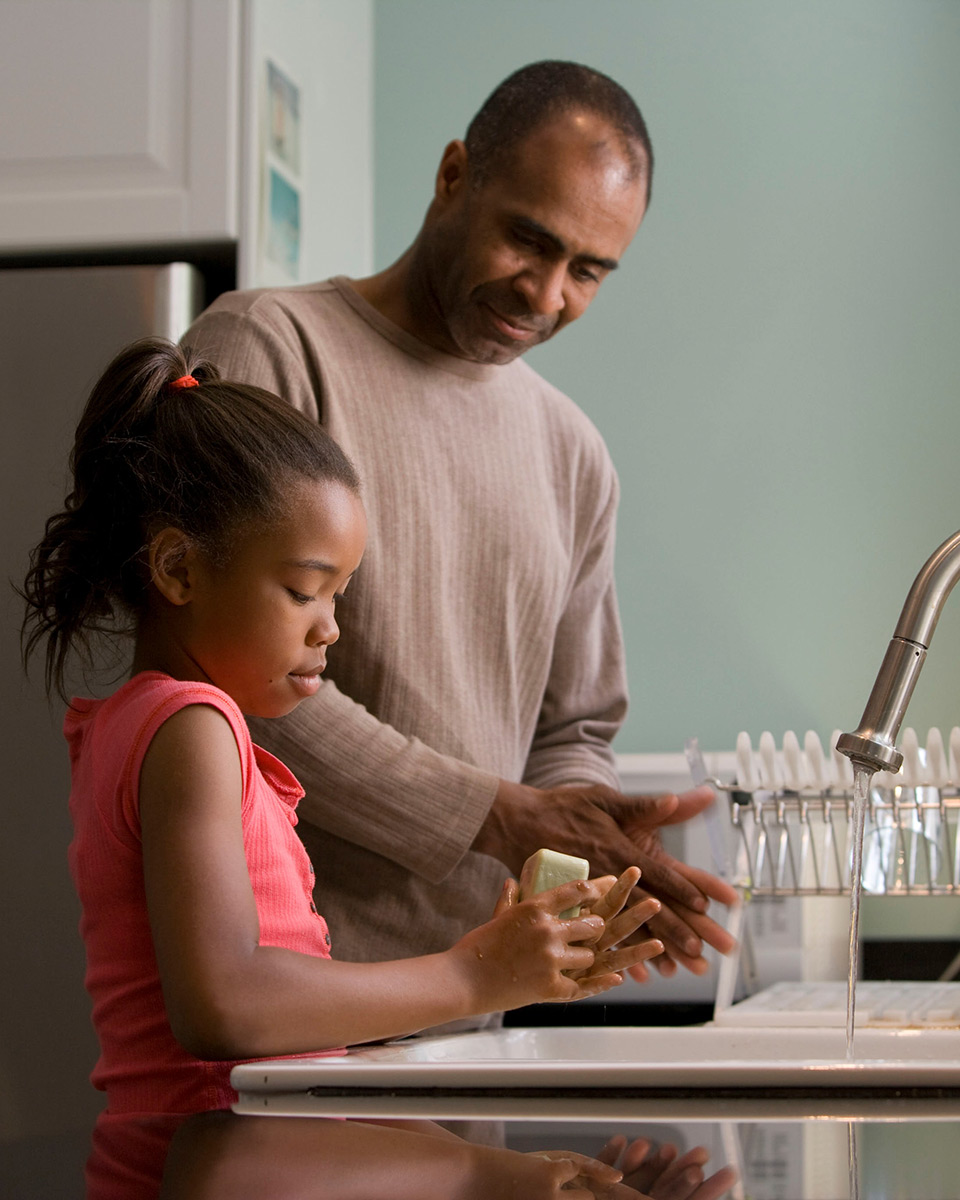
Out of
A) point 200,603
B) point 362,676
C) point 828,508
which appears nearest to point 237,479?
point 200,603

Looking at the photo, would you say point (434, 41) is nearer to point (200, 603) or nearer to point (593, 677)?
point (593, 677)

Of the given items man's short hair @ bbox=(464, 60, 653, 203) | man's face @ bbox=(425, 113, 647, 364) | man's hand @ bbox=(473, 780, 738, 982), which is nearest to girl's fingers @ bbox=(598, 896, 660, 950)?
man's hand @ bbox=(473, 780, 738, 982)

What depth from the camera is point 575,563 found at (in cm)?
138

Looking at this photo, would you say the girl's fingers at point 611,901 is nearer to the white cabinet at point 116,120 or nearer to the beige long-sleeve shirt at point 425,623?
the beige long-sleeve shirt at point 425,623

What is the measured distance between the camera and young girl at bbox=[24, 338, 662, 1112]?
2.02 ft

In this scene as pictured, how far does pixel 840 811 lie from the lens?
1.34 meters

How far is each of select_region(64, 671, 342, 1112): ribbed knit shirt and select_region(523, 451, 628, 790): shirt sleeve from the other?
62cm

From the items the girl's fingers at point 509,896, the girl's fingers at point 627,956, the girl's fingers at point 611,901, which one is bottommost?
the girl's fingers at point 627,956

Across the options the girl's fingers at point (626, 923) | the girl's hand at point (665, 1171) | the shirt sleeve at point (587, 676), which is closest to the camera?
the girl's hand at point (665, 1171)

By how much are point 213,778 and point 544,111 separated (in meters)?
0.80

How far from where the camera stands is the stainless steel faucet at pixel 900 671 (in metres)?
0.69

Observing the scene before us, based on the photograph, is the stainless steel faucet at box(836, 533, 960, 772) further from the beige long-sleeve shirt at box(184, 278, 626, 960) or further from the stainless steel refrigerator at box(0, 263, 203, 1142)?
the stainless steel refrigerator at box(0, 263, 203, 1142)

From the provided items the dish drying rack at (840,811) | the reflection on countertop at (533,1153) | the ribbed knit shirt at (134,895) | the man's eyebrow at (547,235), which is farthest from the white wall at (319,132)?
the reflection on countertop at (533,1153)

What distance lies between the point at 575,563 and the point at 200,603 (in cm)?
67
